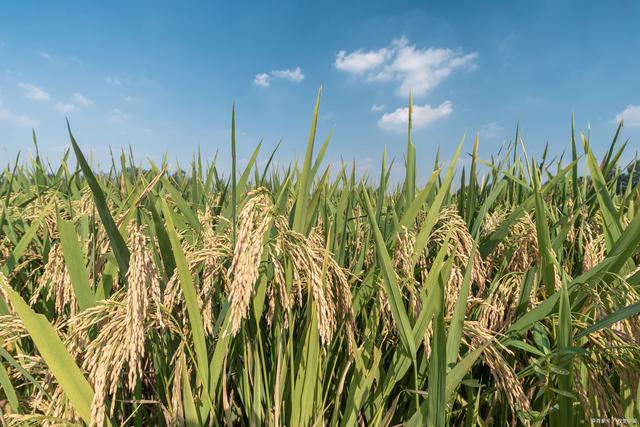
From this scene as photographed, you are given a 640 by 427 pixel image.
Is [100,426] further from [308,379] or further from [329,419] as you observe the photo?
[329,419]

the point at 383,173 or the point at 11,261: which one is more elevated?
the point at 383,173

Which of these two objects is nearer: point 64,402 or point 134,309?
point 134,309

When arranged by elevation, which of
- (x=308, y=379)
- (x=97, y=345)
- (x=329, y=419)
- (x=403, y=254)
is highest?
(x=403, y=254)

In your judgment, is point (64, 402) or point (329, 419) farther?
point (329, 419)

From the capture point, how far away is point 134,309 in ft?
2.45

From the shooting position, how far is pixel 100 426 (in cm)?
79

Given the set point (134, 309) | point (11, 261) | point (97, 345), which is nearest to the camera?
point (134, 309)

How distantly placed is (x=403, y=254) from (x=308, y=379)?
1.59 ft

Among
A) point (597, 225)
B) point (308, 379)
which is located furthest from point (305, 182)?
point (597, 225)

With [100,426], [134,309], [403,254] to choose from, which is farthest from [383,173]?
[100,426]

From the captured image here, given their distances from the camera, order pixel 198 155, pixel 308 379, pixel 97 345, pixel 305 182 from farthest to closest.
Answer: pixel 198 155
pixel 305 182
pixel 308 379
pixel 97 345

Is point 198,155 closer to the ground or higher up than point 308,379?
higher up

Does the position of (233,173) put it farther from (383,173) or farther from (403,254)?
(383,173)

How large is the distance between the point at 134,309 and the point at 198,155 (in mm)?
2129
